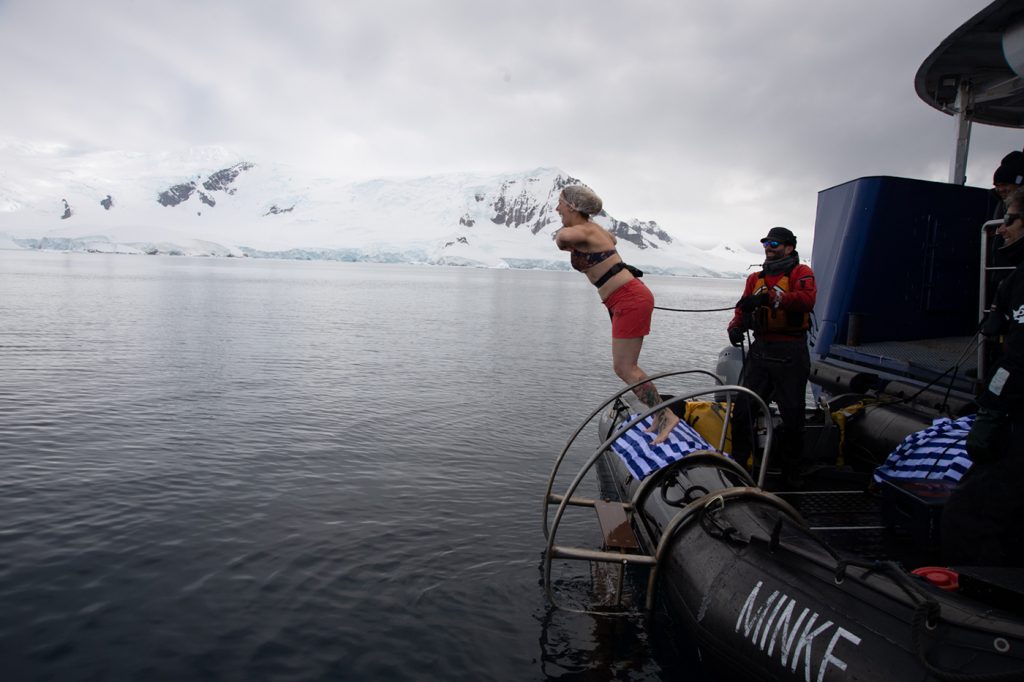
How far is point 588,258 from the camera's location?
564 centimetres

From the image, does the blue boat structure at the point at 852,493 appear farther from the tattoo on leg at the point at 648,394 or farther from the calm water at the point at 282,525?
the calm water at the point at 282,525

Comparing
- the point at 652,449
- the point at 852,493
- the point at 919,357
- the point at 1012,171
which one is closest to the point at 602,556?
the point at 652,449

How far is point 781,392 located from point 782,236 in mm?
1527

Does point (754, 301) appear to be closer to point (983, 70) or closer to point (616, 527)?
point (616, 527)

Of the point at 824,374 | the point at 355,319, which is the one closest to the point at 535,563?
the point at 824,374

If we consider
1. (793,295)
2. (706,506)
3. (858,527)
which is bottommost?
(858,527)

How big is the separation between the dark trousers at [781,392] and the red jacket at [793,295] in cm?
9

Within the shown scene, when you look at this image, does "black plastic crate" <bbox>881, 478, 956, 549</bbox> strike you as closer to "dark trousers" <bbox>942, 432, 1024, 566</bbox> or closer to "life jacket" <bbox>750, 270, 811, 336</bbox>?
"dark trousers" <bbox>942, 432, 1024, 566</bbox>

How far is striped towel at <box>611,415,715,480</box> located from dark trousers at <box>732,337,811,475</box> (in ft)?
3.92

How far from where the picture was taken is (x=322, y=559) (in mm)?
6203

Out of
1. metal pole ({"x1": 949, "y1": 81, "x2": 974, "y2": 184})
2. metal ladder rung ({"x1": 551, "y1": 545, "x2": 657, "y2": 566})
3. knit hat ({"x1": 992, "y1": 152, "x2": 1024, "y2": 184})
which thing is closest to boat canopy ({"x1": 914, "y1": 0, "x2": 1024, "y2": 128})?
metal pole ({"x1": 949, "y1": 81, "x2": 974, "y2": 184})

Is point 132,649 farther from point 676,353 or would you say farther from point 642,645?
point 676,353

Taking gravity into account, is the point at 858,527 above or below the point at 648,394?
below

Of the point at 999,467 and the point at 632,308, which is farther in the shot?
the point at 632,308
